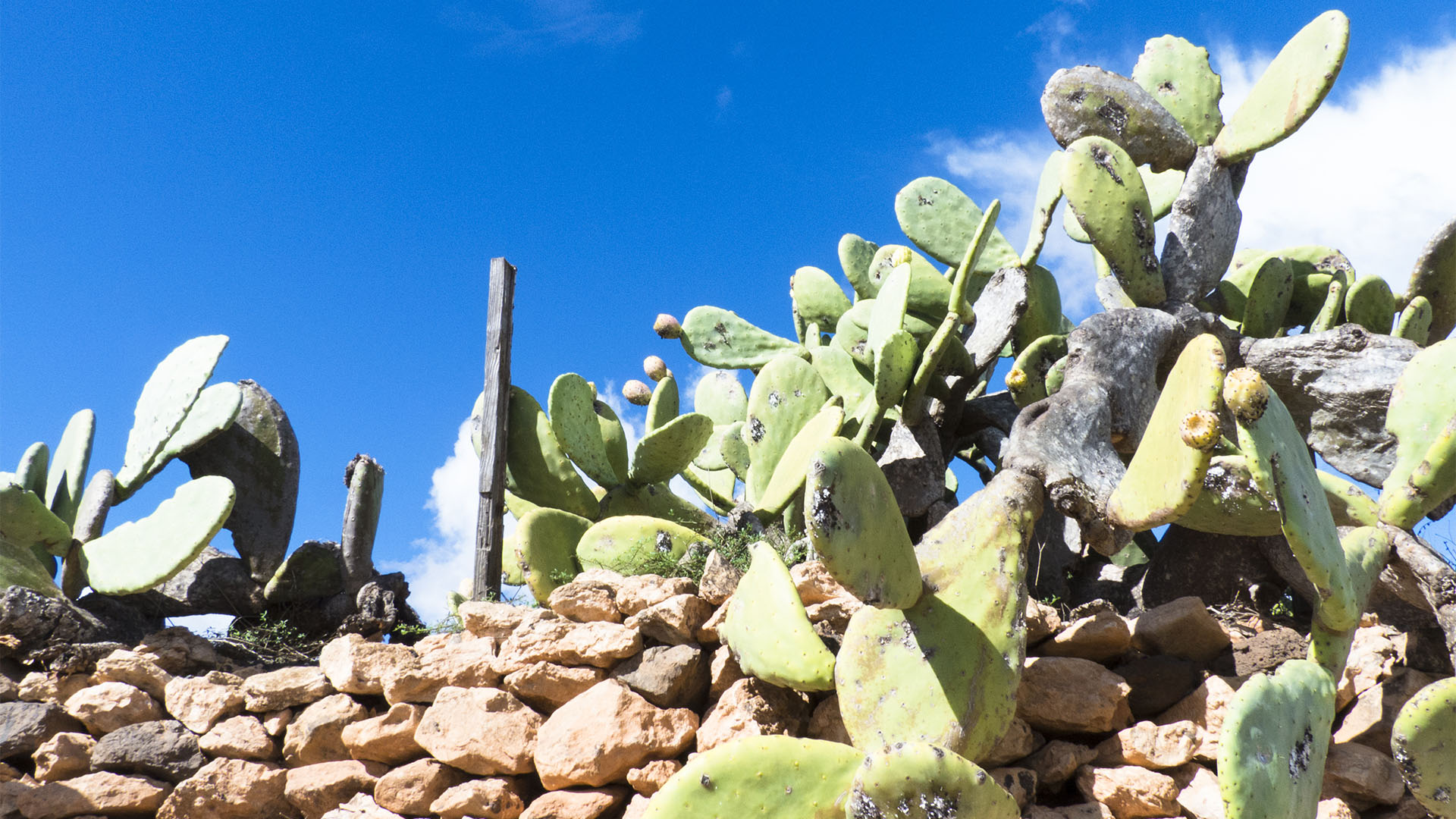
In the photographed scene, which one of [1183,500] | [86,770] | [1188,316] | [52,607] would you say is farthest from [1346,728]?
[52,607]

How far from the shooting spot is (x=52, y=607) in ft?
13.0

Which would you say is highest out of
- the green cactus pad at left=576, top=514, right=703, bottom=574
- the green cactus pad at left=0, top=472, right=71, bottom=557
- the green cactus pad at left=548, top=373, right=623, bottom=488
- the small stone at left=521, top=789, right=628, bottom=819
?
the green cactus pad at left=548, top=373, right=623, bottom=488

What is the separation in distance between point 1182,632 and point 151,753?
3.20m

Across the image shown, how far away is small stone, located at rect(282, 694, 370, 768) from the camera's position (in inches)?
139

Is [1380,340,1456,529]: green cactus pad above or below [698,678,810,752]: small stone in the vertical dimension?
above

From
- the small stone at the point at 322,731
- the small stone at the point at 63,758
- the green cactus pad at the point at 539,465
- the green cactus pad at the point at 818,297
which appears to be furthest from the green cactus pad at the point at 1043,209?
the small stone at the point at 63,758

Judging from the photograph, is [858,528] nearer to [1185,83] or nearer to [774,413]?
[774,413]

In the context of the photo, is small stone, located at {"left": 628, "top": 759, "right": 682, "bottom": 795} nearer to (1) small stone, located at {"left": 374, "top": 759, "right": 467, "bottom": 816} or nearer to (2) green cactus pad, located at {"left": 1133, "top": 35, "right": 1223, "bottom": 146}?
(1) small stone, located at {"left": 374, "top": 759, "right": 467, "bottom": 816}

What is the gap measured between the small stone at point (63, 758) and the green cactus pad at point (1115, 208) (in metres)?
3.72

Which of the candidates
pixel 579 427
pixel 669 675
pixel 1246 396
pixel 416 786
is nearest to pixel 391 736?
pixel 416 786

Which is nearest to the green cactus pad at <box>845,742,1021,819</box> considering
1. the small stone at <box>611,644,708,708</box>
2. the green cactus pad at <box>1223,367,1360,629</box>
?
the green cactus pad at <box>1223,367,1360,629</box>

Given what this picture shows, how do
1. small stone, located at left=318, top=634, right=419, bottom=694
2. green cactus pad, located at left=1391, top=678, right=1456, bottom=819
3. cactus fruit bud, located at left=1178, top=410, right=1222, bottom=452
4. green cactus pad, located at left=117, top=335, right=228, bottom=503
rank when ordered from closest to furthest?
1. cactus fruit bud, located at left=1178, top=410, right=1222, bottom=452
2. green cactus pad, located at left=1391, top=678, right=1456, bottom=819
3. small stone, located at left=318, top=634, right=419, bottom=694
4. green cactus pad, located at left=117, top=335, right=228, bottom=503

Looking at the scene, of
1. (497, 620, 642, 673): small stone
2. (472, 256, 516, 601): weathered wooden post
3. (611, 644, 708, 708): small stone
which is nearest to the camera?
(611, 644, 708, 708): small stone

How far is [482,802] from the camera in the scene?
3094mm
